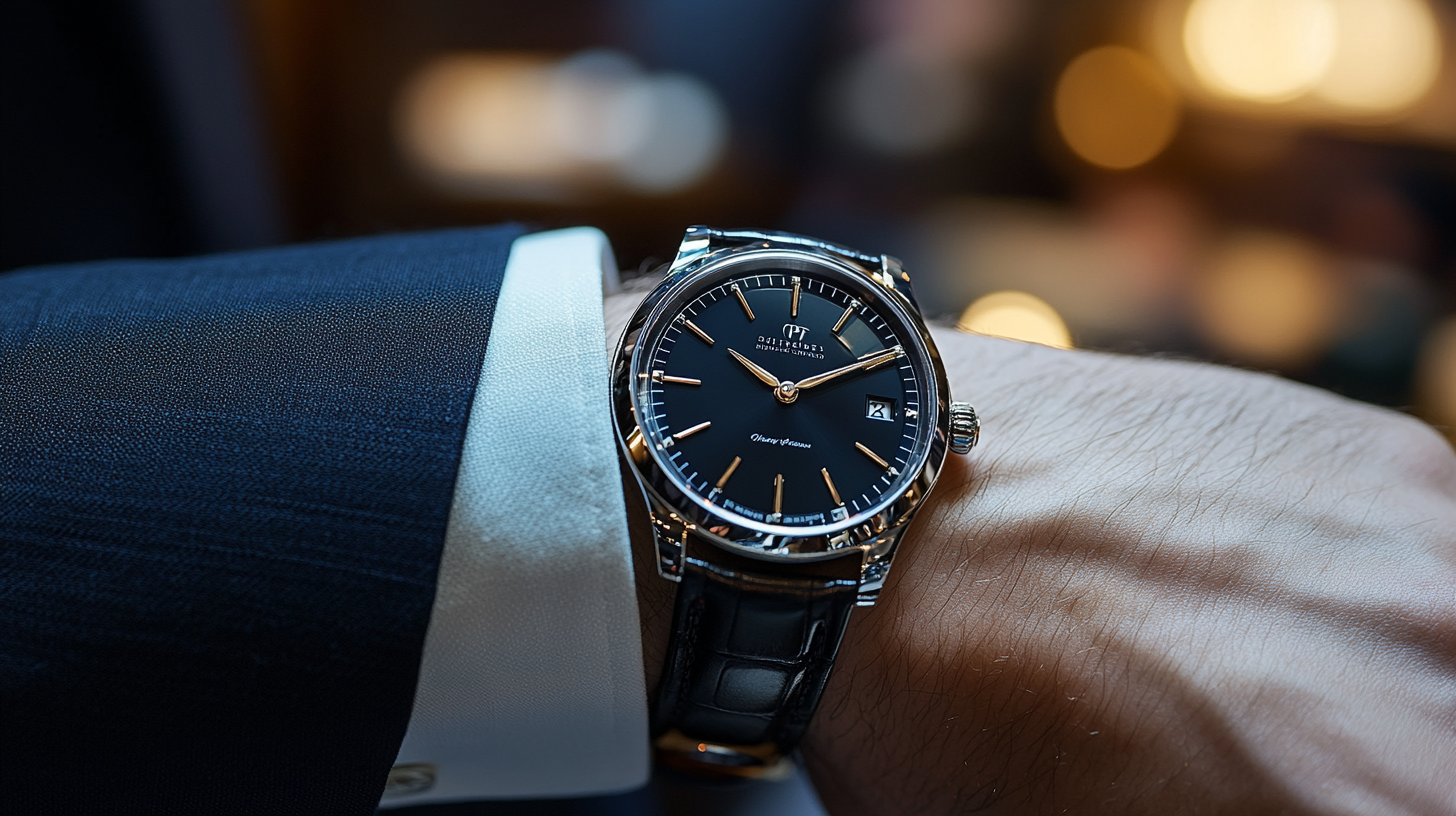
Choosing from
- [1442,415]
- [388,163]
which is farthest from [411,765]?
[1442,415]

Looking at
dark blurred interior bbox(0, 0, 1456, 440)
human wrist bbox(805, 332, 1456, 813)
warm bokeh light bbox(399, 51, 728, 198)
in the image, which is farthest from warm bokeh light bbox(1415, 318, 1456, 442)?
warm bokeh light bbox(399, 51, 728, 198)

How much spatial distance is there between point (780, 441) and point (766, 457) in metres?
0.02

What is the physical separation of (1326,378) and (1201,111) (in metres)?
0.90

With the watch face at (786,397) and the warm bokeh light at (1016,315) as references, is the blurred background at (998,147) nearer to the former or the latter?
the warm bokeh light at (1016,315)

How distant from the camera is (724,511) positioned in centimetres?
86

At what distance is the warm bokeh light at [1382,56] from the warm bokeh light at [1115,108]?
17.1 inches

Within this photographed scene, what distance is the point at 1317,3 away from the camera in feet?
8.41

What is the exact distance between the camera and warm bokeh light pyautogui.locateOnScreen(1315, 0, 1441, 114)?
2.49m

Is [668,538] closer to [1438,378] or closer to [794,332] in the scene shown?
[794,332]

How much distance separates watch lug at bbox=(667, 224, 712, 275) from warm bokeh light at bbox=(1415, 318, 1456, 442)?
2601mm

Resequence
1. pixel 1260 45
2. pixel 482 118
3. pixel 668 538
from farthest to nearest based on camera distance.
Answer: pixel 1260 45 → pixel 482 118 → pixel 668 538

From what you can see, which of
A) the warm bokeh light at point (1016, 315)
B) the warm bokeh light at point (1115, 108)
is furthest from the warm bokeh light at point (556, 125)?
the warm bokeh light at point (1115, 108)

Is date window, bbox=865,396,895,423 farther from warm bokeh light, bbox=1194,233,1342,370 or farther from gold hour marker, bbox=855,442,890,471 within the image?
warm bokeh light, bbox=1194,233,1342,370

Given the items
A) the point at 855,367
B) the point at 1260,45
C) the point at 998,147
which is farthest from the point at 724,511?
the point at 1260,45
